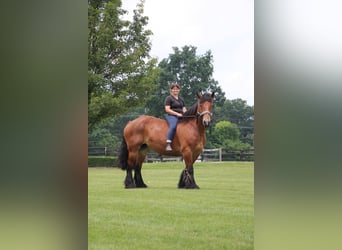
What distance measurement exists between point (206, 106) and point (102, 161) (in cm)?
74

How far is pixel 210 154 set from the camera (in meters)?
2.90

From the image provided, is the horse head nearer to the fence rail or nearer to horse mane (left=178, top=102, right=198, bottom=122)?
horse mane (left=178, top=102, right=198, bottom=122)

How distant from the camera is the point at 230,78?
2.85 m

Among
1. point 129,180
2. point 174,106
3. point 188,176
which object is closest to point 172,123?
point 174,106

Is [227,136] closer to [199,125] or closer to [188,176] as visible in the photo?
[199,125]

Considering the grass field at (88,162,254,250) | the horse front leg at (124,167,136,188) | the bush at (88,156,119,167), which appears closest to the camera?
the grass field at (88,162,254,250)

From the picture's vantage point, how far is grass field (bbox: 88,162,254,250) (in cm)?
273

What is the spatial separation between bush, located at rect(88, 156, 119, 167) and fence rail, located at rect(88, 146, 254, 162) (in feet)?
0.08

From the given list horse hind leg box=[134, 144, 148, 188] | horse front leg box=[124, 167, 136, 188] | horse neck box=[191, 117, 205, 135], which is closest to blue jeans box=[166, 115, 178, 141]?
horse neck box=[191, 117, 205, 135]
